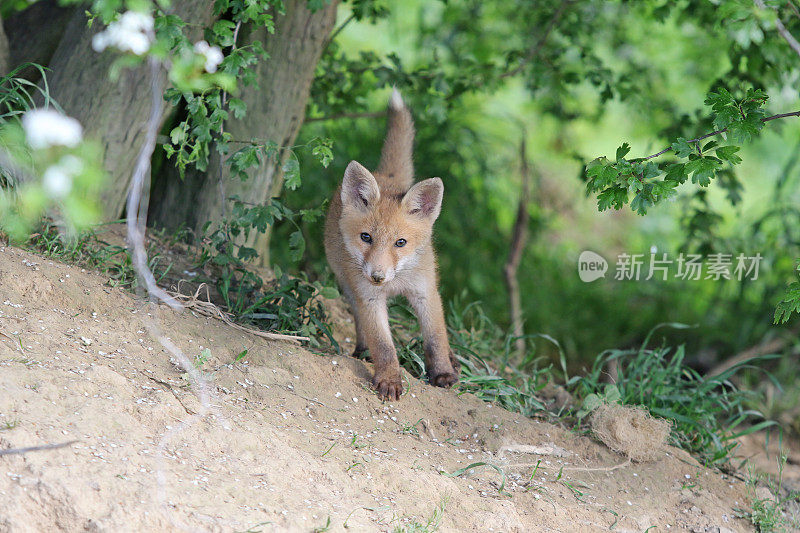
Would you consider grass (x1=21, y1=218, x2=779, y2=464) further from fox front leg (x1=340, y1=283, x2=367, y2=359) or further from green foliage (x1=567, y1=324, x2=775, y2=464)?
fox front leg (x1=340, y1=283, x2=367, y2=359)

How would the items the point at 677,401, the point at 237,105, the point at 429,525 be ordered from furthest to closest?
1. the point at 677,401
2. the point at 237,105
3. the point at 429,525

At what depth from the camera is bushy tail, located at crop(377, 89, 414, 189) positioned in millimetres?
4672

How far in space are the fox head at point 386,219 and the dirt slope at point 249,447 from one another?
613 millimetres

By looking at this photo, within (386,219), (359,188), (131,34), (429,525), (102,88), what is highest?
(131,34)

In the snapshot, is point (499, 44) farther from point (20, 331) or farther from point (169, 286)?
point (20, 331)

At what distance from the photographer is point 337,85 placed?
5.25 metres

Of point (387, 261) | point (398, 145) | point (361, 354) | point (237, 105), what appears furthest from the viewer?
point (398, 145)

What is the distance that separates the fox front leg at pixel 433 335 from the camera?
4.15 m

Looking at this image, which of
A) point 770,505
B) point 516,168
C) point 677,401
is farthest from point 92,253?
point 516,168

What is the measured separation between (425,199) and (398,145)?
76 cm

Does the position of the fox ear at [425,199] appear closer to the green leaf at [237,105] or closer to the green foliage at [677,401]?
the green leaf at [237,105]

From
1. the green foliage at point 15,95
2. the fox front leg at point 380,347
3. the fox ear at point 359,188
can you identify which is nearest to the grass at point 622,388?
the fox front leg at point 380,347

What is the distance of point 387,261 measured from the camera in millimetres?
3895

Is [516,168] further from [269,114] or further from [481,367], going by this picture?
[269,114]
